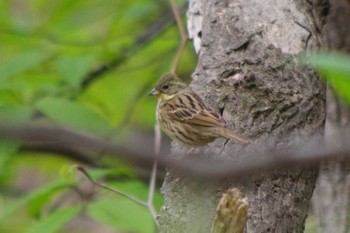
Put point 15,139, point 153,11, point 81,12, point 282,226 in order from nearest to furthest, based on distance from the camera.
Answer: point 15,139 → point 282,226 → point 81,12 → point 153,11

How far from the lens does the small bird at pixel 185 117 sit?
10.6ft

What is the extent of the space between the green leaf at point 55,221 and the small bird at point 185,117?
586mm

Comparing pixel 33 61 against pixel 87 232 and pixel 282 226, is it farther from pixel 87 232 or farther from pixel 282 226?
pixel 87 232

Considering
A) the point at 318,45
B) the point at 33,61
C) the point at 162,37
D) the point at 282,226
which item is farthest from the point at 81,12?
the point at 282,226

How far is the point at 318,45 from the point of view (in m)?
3.30

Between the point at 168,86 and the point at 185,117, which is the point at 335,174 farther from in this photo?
the point at 168,86

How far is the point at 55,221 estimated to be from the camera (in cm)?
354

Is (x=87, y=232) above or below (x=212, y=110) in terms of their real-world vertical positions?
below

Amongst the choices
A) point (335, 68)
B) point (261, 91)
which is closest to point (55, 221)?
point (261, 91)

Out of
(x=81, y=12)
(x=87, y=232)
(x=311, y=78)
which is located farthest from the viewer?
(x=87, y=232)

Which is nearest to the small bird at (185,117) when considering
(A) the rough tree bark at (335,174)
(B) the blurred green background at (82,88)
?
(B) the blurred green background at (82,88)

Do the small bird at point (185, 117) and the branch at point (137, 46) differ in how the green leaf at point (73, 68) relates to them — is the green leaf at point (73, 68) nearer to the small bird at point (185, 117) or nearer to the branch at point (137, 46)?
the branch at point (137, 46)

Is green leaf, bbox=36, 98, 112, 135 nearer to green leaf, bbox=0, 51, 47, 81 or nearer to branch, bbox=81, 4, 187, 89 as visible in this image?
green leaf, bbox=0, 51, 47, 81

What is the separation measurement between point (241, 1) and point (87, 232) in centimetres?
483
